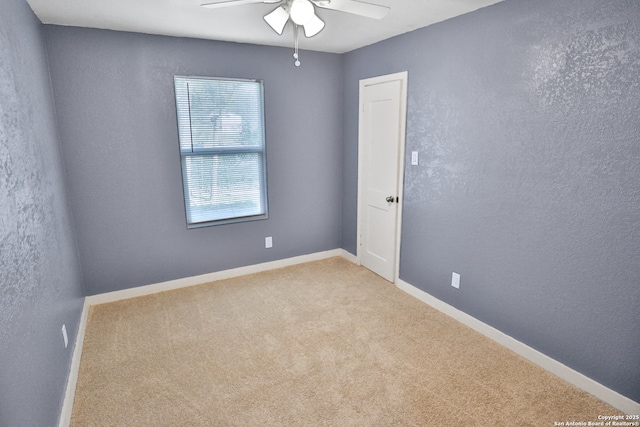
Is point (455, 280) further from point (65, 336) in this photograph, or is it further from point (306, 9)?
point (65, 336)

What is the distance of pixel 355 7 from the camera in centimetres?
199

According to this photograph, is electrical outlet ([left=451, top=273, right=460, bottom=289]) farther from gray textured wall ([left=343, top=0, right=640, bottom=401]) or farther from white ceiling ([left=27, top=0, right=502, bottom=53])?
white ceiling ([left=27, top=0, right=502, bottom=53])

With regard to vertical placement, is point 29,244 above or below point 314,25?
below

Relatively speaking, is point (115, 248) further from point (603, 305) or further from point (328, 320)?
point (603, 305)

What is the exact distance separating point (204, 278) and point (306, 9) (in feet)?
9.22

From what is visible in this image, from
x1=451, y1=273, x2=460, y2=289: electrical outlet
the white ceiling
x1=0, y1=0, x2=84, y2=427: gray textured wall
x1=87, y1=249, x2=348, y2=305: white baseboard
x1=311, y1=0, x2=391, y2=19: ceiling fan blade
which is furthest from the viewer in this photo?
x1=87, y1=249, x2=348, y2=305: white baseboard

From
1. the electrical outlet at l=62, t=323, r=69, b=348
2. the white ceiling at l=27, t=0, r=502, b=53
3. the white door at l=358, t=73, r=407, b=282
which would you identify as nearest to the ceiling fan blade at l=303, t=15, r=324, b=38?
the white ceiling at l=27, t=0, r=502, b=53

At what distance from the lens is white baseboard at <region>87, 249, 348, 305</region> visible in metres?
3.36

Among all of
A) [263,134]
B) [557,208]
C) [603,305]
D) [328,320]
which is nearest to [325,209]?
[263,134]

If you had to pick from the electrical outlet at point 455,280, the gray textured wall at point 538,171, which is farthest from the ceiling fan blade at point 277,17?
the electrical outlet at point 455,280

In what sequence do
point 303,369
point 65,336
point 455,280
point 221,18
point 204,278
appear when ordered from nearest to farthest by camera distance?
point 65,336 → point 303,369 → point 221,18 → point 455,280 → point 204,278

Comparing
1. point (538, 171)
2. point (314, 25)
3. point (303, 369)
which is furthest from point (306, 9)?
point (303, 369)

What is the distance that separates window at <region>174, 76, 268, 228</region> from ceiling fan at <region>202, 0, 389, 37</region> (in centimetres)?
149

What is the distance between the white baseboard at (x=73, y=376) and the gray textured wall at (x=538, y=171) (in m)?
2.72
